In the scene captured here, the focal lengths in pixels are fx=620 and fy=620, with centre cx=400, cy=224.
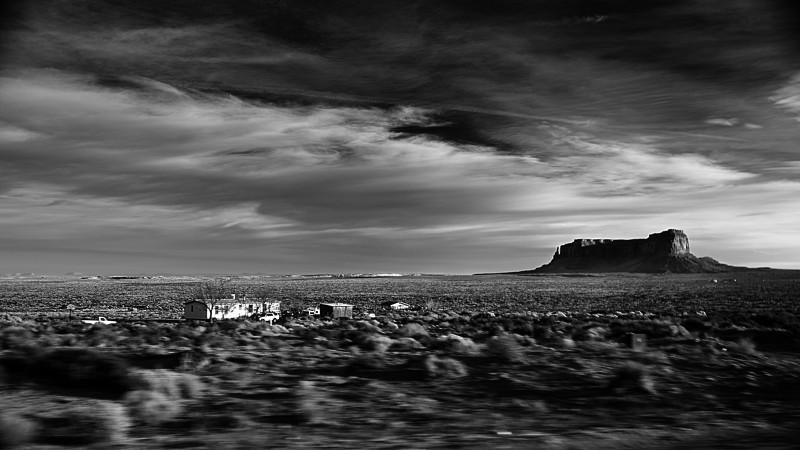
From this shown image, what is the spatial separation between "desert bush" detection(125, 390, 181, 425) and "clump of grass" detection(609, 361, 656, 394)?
7403mm

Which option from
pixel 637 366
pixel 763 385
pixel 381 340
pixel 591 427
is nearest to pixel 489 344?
pixel 381 340

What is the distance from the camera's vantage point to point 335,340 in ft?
57.6

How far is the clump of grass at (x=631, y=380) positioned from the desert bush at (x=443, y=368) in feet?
9.43

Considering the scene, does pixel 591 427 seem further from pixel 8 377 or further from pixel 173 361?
pixel 8 377

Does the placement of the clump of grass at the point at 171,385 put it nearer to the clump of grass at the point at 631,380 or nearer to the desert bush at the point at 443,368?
the desert bush at the point at 443,368

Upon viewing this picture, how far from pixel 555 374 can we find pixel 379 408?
14.8 feet

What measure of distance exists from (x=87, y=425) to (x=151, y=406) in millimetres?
969

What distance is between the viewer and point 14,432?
6.96 m

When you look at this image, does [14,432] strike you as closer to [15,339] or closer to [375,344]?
[375,344]

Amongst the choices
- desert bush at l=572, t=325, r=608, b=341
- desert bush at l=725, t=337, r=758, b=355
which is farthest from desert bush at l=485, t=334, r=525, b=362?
desert bush at l=725, t=337, r=758, b=355

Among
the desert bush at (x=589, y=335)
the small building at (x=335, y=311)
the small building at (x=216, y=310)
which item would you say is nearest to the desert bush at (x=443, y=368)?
the desert bush at (x=589, y=335)

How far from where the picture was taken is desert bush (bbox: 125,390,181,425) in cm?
824

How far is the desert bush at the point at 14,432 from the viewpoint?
6.84m

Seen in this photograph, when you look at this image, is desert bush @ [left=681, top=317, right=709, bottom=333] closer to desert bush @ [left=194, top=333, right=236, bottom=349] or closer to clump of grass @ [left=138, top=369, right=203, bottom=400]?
desert bush @ [left=194, top=333, right=236, bottom=349]
